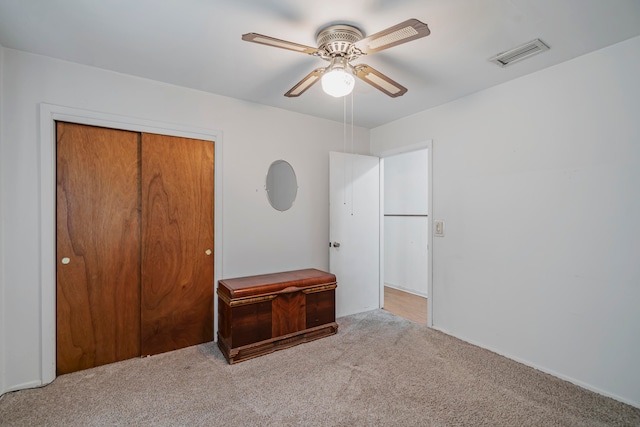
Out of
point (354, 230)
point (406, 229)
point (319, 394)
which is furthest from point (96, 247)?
point (406, 229)

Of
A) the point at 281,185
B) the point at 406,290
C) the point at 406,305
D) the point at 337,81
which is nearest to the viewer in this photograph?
the point at 337,81

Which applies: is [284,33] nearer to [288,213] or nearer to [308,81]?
[308,81]

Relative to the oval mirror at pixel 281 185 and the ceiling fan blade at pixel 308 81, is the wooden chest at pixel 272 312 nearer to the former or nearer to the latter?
the oval mirror at pixel 281 185

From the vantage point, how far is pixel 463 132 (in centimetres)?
292

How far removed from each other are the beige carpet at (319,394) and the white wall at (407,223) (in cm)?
196

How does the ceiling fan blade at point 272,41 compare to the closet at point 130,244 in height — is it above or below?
above

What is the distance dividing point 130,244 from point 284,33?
6.74 ft

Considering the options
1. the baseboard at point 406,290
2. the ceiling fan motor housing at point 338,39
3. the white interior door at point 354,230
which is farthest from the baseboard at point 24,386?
the baseboard at point 406,290

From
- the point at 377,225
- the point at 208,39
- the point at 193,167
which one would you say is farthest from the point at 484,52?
the point at 193,167

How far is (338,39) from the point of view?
1812 mm

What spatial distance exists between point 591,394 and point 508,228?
1235mm

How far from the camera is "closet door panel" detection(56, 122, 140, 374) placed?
2301 mm

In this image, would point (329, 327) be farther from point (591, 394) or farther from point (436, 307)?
point (591, 394)

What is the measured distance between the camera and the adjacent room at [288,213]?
183cm
